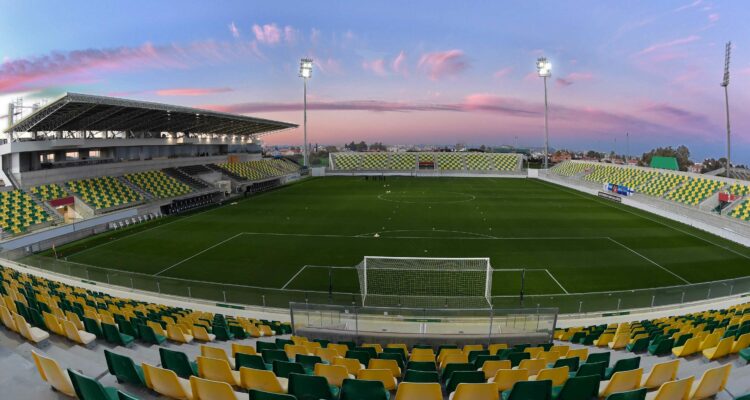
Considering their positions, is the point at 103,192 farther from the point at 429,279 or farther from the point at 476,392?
the point at 476,392

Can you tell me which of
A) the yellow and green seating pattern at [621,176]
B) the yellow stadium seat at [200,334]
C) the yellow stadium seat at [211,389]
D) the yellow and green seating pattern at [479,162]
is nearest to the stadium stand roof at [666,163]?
the yellow and green seating pattern at [621,176]

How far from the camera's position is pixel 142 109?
36562 millimetres

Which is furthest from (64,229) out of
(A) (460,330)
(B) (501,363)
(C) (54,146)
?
(B) (501,363)

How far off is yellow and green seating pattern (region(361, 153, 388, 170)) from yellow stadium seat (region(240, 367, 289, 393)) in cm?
7831

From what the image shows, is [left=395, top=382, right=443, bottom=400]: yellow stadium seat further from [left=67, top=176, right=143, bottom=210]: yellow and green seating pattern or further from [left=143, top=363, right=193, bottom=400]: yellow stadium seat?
[left=67, top=176, right=143, bottom=210]: yellow and green seating pattern

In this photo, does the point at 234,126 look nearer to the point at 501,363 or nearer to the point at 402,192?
the point at 402,192

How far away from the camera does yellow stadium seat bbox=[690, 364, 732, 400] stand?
498cm

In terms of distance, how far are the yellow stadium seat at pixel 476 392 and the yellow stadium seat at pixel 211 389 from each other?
2.45 m

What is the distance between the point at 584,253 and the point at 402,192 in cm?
3002

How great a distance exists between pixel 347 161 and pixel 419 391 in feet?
271

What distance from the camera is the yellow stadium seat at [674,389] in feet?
15.4

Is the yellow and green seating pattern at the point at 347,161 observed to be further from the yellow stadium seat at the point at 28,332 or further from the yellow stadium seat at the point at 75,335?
the yellow stadium seat at the point at 28,332

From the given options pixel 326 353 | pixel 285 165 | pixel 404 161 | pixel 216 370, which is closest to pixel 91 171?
pixel 326 353

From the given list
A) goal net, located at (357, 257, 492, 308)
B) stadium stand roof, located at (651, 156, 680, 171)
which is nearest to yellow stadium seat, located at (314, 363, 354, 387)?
goal net, located at (357, 257, 492, 308)
